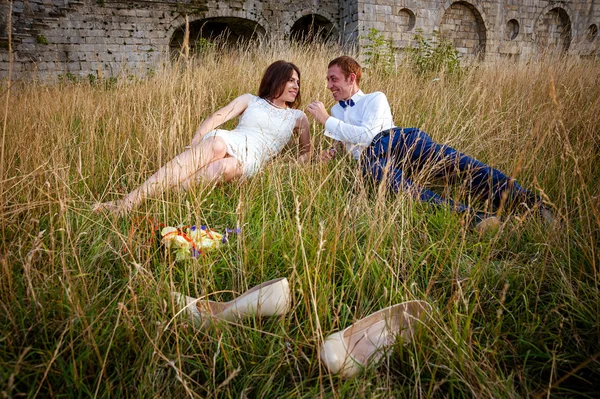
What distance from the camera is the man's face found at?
8.91ft

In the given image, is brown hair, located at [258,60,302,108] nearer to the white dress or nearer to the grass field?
the white dress

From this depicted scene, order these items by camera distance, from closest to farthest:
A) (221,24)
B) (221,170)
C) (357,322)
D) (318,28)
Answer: (357,322), (221,170), (318,28), (221,24)

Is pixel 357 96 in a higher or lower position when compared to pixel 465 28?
lower

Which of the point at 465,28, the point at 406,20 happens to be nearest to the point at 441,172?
the point at 406,20

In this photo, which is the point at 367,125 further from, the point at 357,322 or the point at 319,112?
the point at 357,322

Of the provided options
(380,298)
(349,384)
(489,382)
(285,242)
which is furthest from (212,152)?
(489,382)

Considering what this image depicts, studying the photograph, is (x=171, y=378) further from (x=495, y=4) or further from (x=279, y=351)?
(x=495, y=4)

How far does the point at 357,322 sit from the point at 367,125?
1787mm

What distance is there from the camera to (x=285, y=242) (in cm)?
155

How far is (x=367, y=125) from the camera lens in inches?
100

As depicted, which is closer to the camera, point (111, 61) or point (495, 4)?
point (111, 61)

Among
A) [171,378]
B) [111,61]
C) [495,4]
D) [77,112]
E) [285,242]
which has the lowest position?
[171,378]

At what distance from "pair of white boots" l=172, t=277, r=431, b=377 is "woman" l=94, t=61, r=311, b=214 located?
102cm

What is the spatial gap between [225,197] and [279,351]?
52.4 inches
